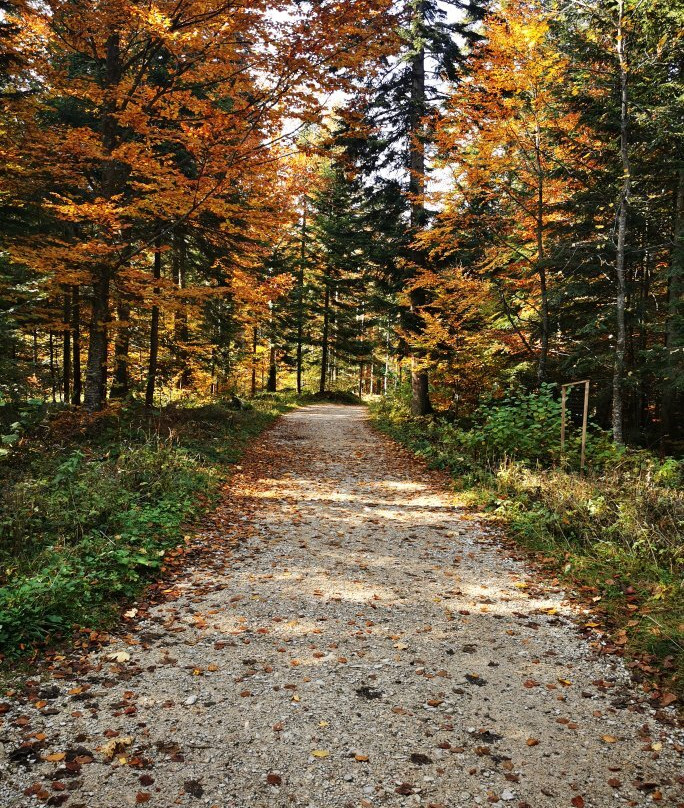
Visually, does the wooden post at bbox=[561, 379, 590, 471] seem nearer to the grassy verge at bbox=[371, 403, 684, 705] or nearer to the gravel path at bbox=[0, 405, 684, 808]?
the grassy verge at bbox=[371, 403, 684, 705]

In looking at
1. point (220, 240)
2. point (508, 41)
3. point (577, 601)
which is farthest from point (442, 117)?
point (577, 601)

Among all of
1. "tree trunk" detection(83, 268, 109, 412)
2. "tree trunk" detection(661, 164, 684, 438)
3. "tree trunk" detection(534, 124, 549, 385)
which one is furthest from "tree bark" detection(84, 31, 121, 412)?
"tree trunk" detection(661, 164, 684, 438)

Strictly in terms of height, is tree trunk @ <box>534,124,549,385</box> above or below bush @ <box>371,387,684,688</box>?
above

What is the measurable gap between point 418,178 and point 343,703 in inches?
585

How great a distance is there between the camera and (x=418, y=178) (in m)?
14.9

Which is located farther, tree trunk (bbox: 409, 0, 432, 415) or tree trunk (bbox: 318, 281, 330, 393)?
tree trunk (bbox: 318, 281, 330, 393)

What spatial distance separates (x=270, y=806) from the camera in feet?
8.90

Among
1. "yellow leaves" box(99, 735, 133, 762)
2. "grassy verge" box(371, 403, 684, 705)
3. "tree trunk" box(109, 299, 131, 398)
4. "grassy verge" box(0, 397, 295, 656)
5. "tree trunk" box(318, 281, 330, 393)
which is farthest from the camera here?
"tree trunk" box(318, 281, 330, 393)

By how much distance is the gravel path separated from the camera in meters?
2.84

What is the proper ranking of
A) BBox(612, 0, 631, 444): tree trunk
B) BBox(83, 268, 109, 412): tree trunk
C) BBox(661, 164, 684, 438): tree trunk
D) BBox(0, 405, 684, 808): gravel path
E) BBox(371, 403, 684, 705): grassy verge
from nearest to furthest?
BBox(0, 405, 684, 808): gravel path, BBox(371, 403, 684, 705): grassy verge, BBox(661, 164, 684, 438): tree trunk, BBox(612, 0, 631, 444): tree trunk, BBox(83, 268, 109, 412): tree trunk

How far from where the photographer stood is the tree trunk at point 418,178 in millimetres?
14648

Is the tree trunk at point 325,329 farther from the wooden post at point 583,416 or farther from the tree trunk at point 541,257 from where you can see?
the wooden post at point 583,416

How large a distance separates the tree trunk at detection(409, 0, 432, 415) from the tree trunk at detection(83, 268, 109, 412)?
896cm

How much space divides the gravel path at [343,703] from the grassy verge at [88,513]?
19.7 inches
